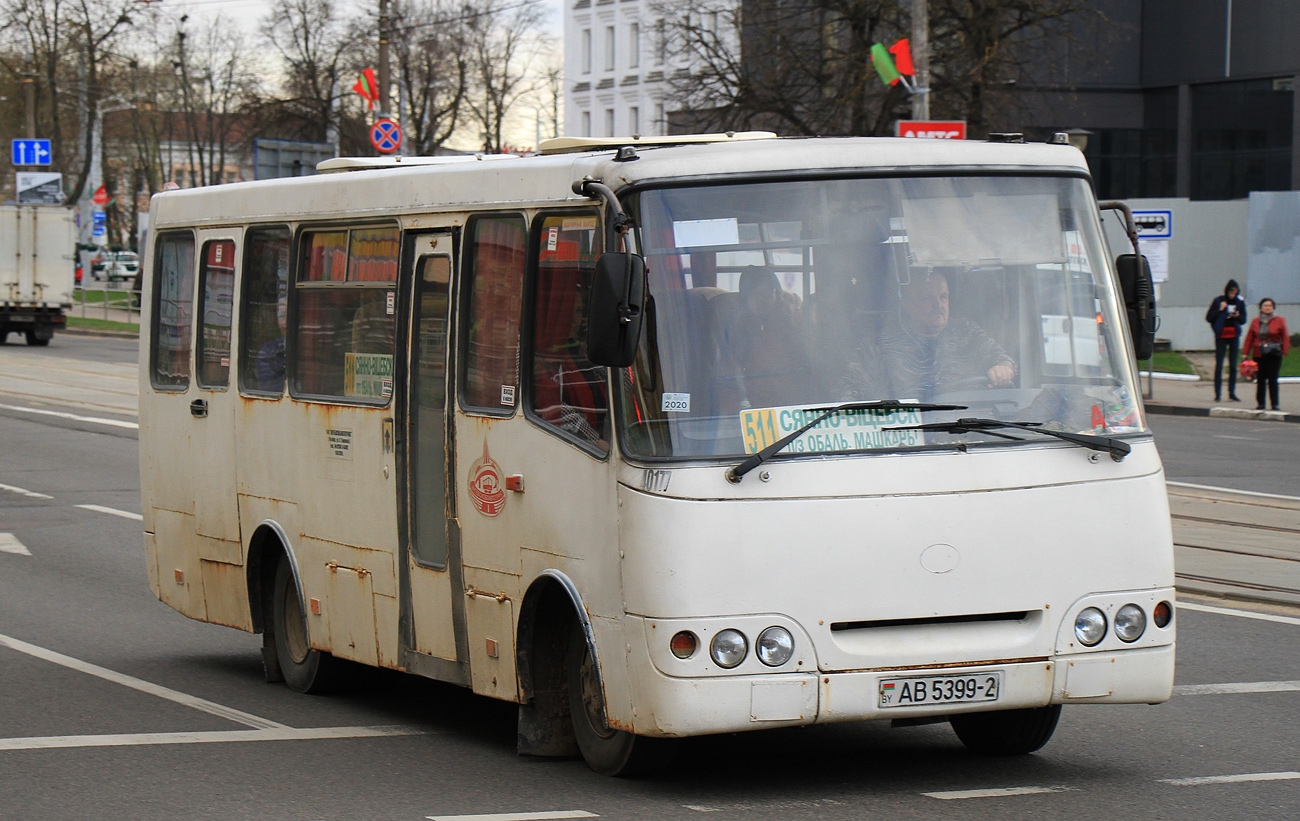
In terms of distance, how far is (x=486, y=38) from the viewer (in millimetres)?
83312

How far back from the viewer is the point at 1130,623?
645 cm

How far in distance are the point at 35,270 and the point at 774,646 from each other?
43.5 m

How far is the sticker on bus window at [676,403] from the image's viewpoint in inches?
244

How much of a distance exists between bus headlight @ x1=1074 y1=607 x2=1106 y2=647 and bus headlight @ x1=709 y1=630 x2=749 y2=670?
1183 millimetres

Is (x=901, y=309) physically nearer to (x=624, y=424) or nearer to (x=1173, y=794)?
(x=624, y=424)

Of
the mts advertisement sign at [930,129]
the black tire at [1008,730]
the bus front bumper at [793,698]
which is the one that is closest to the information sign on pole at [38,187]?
the mts advertisement sign at [930,129]

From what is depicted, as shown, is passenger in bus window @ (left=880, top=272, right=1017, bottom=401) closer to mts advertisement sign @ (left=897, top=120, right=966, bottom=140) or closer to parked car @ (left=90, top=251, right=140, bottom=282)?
mts advertisement sign @ (left=897, top=120, right=966, bottom=140)

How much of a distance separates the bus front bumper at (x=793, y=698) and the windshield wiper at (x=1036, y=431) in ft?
2.46

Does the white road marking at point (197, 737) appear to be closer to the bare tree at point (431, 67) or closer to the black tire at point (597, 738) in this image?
the black tire at point (597, 738)

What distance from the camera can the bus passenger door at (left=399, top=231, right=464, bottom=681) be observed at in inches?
300

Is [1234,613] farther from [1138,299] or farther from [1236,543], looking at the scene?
[1138,299]

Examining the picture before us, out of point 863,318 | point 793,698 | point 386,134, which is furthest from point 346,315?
point 386,134

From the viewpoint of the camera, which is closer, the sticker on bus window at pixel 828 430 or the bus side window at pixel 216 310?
the sticker on bus window at pixel 828 430

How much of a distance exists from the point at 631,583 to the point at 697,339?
0.85 m
